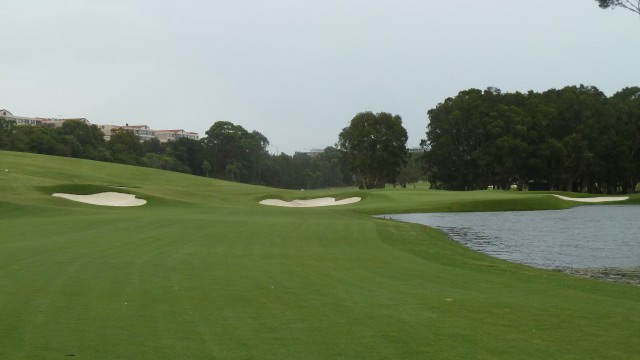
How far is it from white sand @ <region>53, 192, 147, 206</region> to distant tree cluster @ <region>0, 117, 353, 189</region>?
205ft

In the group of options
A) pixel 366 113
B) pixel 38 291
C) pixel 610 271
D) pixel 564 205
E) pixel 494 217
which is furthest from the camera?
pixel 366 113

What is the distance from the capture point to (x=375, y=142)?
96.9 m

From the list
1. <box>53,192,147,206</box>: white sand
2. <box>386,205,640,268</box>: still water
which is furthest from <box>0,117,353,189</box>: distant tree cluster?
<box>386,205,640,268</box>: still water

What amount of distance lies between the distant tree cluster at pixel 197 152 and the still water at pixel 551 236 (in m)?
68.5

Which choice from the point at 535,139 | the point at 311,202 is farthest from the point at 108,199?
the point at 535,139

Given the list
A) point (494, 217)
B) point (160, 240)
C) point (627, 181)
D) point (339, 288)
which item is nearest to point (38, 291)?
point (339, 288)

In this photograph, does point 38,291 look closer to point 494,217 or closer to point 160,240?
point 160,240

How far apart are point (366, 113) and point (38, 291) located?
8893 centimetres

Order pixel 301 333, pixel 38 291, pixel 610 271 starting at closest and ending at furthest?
pixel 301 333
pixel 38 291
pixel 610 271

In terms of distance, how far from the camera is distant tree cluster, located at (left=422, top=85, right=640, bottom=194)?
3103 inches

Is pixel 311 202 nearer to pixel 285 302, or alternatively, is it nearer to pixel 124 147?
pixel 285 302

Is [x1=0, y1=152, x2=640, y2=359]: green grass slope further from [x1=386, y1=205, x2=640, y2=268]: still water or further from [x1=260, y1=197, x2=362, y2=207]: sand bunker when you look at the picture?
[x1=260, y1=197, x2=362, y2=207]: sand bunker

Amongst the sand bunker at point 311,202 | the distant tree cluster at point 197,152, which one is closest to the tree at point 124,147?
the distant tree cluster at point 197,152

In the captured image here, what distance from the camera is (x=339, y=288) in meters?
10.7
